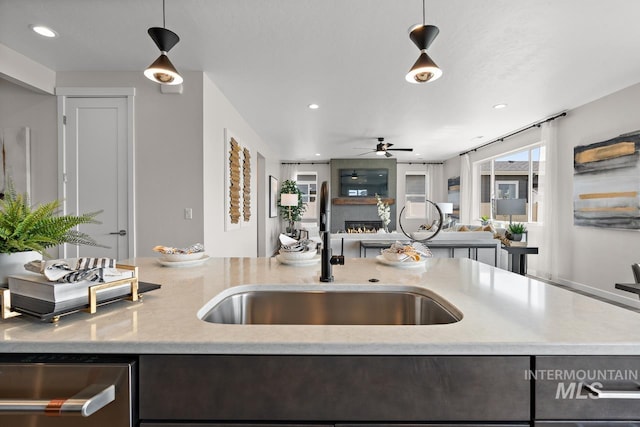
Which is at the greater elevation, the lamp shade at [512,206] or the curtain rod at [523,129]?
the curtain rod at [523,129]

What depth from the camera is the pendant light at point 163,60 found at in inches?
69.8

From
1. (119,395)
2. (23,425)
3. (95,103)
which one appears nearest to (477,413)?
(119,395)

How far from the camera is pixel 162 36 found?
70.1 inches

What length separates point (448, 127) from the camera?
5.16m

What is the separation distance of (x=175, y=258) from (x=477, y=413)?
4.58ft

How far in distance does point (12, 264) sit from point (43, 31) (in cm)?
249

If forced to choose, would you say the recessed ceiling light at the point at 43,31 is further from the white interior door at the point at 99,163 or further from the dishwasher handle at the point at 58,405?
the dishwasher handle at the point at 58,405

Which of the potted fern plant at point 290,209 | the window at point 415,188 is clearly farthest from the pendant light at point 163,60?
the window at point 415,188

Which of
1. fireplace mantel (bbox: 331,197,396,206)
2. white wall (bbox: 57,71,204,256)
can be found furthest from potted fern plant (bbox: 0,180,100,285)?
fireplace mantel (bbox: 331,197,396,206)

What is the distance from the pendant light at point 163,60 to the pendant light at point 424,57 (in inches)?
56.2

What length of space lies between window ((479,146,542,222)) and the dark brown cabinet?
5225 millimetres

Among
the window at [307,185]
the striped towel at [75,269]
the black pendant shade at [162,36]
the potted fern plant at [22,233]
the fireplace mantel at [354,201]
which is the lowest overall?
the striped towel at [75,269]

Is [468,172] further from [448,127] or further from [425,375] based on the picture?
[425,375]

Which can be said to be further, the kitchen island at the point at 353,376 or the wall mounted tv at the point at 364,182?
the wall mounted tv at the point at 364,182
